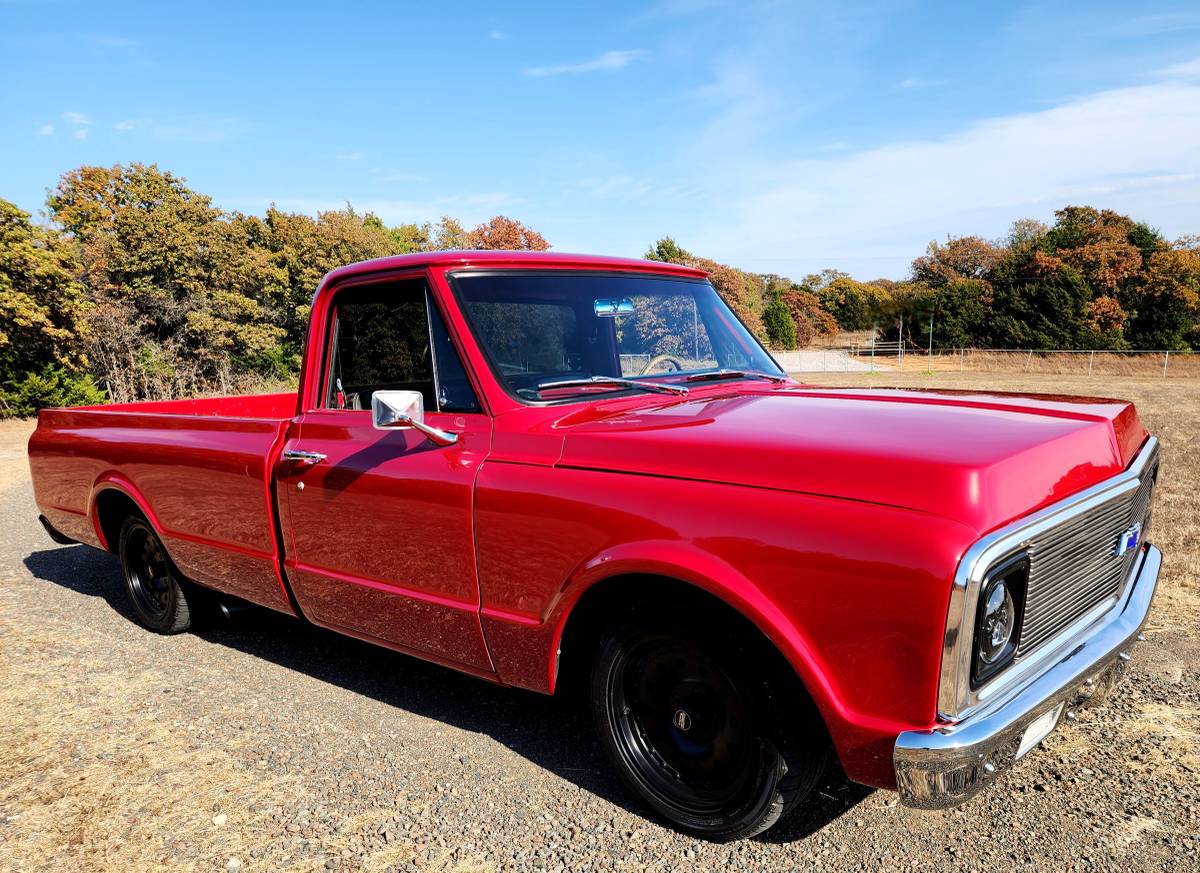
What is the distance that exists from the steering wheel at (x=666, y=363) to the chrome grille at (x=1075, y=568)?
1.81 metres

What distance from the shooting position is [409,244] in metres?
44.4

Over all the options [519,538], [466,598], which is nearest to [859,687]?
[519,538]

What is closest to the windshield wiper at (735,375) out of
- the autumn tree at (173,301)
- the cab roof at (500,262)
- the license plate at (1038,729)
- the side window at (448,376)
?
the cab roof at (500,262)

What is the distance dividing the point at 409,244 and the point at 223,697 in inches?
1689

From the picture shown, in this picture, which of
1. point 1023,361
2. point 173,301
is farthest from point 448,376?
point 1023,361

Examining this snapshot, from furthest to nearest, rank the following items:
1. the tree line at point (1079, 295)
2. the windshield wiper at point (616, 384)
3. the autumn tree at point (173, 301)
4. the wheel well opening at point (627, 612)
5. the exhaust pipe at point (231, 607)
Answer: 1. the tree line at point (1079, 295)
2. the autumn tree at point (173, 301)
3. the exhaust pipe at point (231, 607)
4. the windshield wiper at point (616, 384)
5. the wheel well opening at point (627, 612)

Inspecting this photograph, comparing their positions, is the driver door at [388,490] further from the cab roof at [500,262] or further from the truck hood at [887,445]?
the truck hood at [887,445]

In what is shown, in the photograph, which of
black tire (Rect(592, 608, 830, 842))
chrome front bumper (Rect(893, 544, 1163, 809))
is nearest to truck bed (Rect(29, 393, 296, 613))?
black tire (Rect(592, 608, 830, 842))

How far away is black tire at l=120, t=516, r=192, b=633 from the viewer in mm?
4809

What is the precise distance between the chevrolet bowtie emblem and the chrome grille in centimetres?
2

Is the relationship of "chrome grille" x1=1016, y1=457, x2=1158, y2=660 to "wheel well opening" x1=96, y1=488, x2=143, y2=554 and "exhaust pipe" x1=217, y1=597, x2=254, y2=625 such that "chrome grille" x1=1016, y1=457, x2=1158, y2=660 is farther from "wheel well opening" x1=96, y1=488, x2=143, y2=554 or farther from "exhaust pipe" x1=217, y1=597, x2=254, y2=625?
"wheel well opening" x1=96, y1=488, x2=143, y2=554

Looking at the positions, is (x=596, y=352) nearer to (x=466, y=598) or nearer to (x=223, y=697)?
(x=466, y=598)

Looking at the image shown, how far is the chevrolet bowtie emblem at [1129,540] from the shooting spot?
2.78m

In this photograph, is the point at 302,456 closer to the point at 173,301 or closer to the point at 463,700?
the point at 463,700
